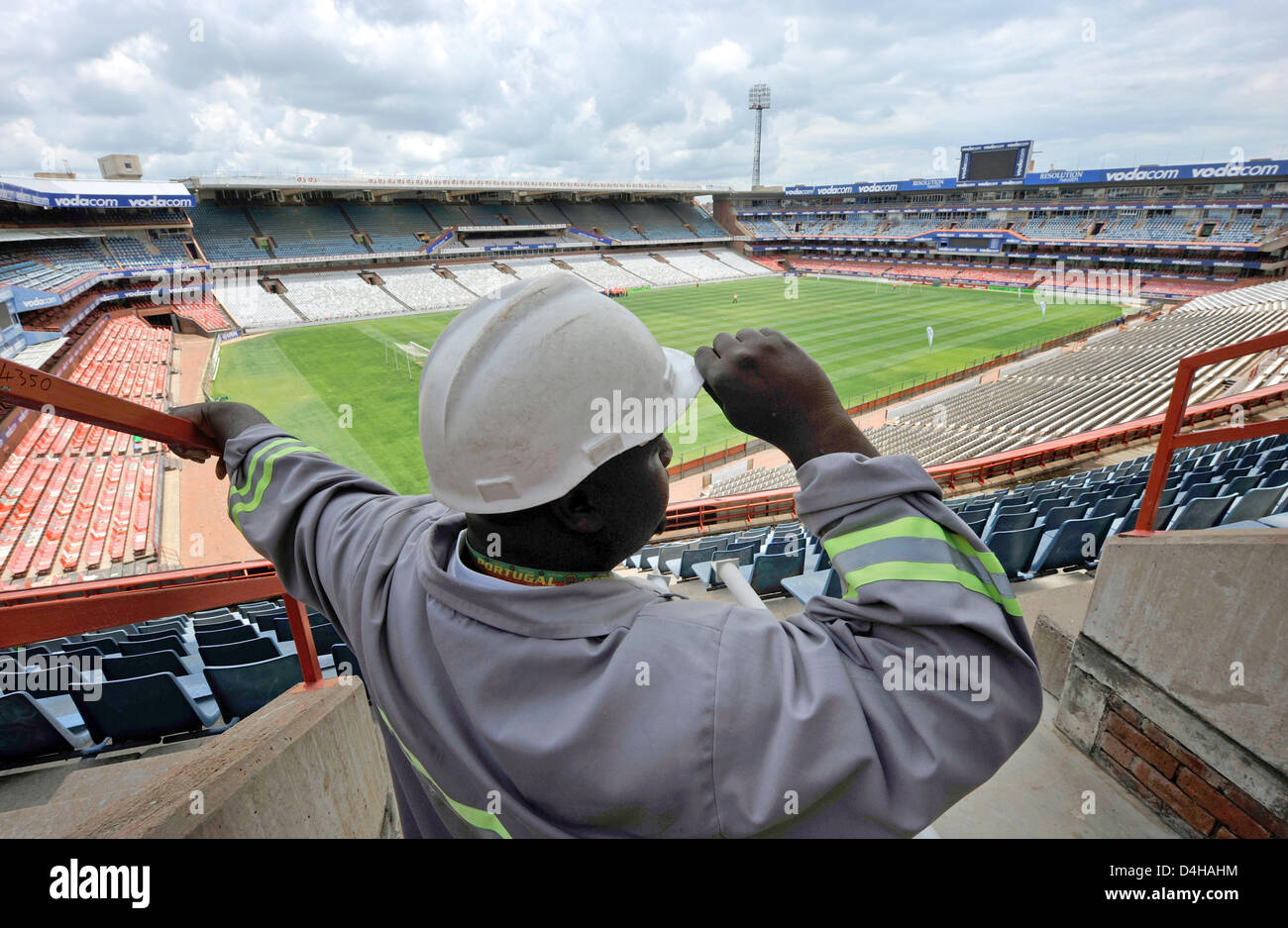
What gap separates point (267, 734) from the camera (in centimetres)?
198

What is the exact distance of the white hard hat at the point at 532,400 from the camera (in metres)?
0.96

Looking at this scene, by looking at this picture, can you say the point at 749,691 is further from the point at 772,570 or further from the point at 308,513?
the point at 772,570

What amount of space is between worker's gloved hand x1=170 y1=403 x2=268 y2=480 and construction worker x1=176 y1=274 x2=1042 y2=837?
624 mm

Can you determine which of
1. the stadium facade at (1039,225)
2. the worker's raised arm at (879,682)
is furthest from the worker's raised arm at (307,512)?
the stadium facade at (1039,225)

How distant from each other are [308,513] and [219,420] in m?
0.55

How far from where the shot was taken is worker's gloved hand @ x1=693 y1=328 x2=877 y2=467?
1.05 m

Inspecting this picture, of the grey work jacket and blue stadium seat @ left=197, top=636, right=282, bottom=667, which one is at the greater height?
the grey work jacket

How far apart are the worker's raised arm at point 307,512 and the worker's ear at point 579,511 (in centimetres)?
43

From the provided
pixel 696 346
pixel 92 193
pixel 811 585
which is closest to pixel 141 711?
pixel 811 585

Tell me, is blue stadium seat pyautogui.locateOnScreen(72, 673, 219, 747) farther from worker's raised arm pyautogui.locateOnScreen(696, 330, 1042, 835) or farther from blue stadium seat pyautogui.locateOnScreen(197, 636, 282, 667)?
worker's raised arm pyautogui.locateOnScreen(696, 330, 1042, 835)

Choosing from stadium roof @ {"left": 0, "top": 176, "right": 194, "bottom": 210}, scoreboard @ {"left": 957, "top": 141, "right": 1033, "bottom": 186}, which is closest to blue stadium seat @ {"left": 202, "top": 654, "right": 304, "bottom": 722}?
stadium roof @ {"left": 0, "top": 176, "right": 194, "bottom": 210}

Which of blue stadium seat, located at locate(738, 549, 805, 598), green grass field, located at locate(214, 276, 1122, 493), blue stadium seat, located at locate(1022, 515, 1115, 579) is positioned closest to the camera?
blue stadium seat, located at locate(1022, 515, 1115, 579)

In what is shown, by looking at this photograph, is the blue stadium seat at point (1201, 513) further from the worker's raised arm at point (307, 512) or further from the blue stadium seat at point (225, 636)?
the blue stadium seat at point (225, 636)
